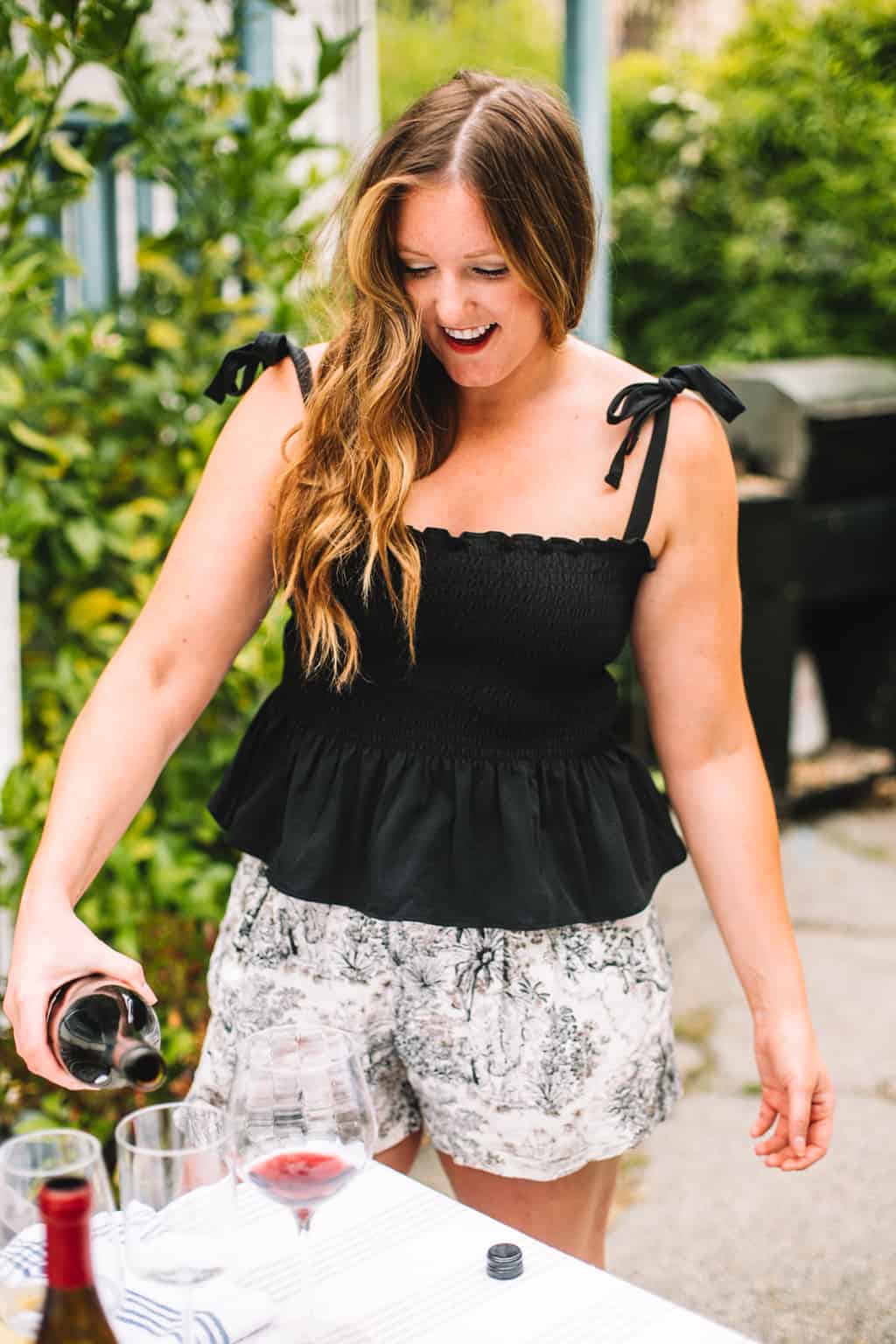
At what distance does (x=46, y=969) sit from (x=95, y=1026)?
11 cm

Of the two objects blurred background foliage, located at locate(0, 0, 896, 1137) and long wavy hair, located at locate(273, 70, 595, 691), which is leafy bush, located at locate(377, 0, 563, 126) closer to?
blurred background foliage, located at locate(0, 0, 896, 1137)

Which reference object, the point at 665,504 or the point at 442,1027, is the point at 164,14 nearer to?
the point at 665,504

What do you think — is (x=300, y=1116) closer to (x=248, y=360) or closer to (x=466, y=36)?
(x=248, y=360)

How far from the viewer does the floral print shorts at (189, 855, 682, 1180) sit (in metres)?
1.61

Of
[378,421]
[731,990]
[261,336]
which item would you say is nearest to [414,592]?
[378,421]

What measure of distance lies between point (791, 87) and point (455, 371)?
578 centimetres

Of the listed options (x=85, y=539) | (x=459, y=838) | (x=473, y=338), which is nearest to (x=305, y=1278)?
(x=459, y=838)

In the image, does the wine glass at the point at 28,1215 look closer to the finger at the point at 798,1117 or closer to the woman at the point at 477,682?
the woman at the point at 477,682

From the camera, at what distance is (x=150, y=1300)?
123 cm

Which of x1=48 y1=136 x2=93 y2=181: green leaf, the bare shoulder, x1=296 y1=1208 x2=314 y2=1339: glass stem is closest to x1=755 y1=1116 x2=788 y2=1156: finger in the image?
x1=296 y1=1208 x2=314 y2=1339: glass stem

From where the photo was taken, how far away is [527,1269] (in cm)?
127

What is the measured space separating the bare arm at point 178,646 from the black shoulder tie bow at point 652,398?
0.35m

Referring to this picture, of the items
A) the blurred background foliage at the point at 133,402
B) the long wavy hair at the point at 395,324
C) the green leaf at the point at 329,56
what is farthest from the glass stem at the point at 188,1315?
the green leaf at the point at 329,56

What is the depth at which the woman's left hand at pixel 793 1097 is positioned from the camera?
1.60 metres
